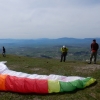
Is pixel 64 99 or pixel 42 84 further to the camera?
pixel 42 84

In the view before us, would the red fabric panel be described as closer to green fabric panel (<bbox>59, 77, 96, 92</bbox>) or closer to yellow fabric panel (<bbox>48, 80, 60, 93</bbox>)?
yellow fabric panel (<bbox>48, 80, 60, 93</bbox>)

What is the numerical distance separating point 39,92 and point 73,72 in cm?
635

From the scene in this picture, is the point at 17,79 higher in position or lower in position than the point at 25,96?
higher

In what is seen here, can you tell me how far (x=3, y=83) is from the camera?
1603 centimetres

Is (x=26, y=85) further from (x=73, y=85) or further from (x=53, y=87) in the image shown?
(x=73, y=85)

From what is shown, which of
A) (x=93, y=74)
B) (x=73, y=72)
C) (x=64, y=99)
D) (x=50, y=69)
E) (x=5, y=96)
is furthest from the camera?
(x=50, y=69)

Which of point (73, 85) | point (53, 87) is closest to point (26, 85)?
point (53, 87)

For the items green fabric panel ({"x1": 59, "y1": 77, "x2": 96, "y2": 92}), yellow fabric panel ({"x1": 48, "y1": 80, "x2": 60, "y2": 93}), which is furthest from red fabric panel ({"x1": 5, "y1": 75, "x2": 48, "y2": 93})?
green fabric panel ({"x1": 59, "y1": 77, "x2": 96, "y2": 92})

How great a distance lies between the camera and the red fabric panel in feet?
50.1

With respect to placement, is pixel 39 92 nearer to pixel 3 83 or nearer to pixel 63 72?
pixel 3 83

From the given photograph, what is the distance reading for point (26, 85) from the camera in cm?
1548

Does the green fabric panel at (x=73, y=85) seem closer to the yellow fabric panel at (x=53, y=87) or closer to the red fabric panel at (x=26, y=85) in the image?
the yellow fabric panel at (x=53, y=87)

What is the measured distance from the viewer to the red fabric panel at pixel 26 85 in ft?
50.1

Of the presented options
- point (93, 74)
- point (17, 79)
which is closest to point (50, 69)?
point (93, 74)
